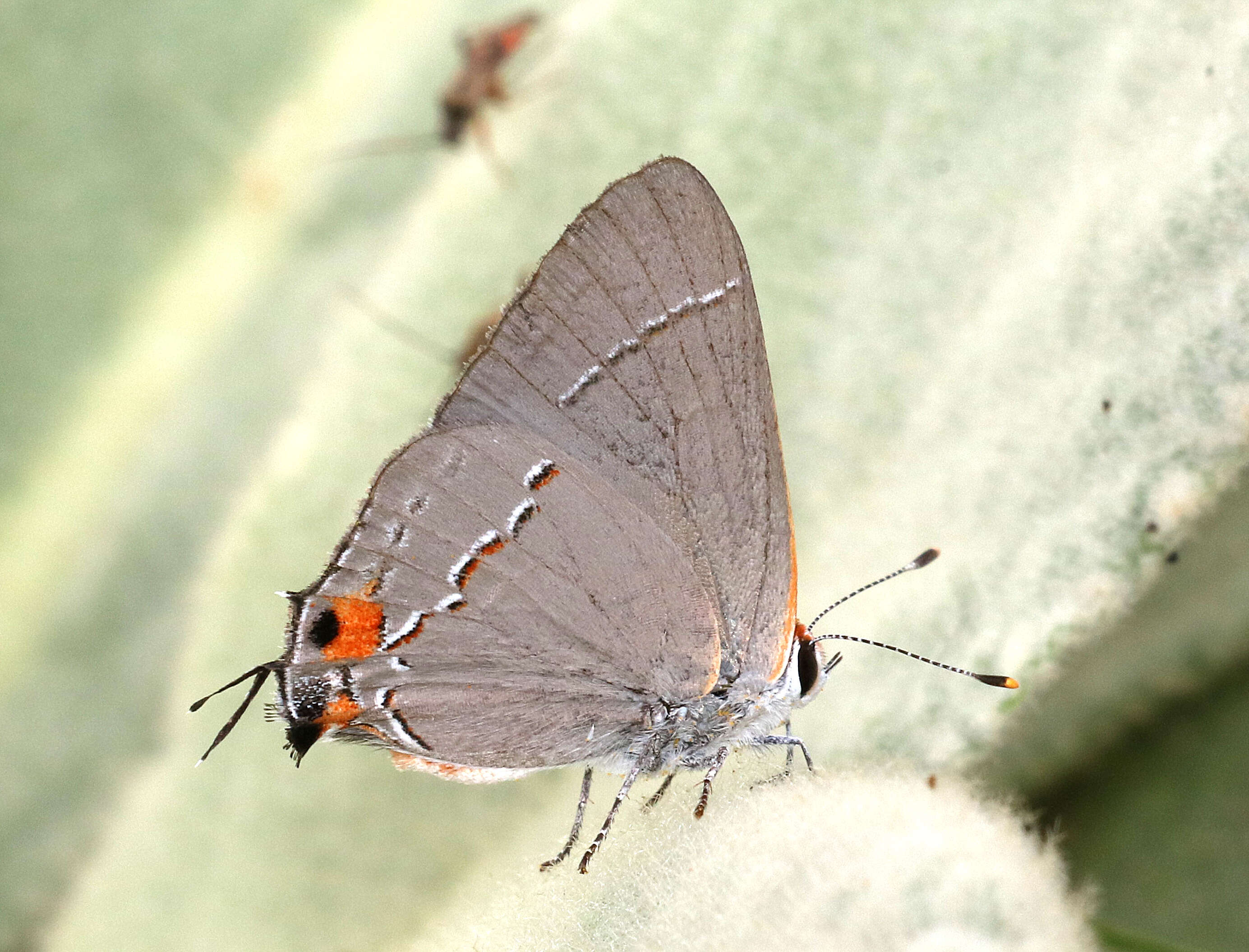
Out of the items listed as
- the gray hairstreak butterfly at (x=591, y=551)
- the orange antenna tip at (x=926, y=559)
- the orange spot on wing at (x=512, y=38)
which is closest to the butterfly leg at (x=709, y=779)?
the gray hairstreak butterfly at (x=591, y=551)

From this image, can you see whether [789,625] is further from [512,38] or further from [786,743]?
[512,38]

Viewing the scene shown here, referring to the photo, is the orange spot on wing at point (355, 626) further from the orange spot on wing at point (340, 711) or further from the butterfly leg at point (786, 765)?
the butterfly leg at point (786, 765)

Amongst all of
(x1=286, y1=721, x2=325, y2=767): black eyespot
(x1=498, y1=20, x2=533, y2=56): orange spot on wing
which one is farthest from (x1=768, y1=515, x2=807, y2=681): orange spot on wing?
(x1=498, y1=20, x2=533, y2=56): orange spot on wing

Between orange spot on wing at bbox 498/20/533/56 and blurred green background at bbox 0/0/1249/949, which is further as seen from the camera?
orange spot on wing at bbox 498/20/533/56

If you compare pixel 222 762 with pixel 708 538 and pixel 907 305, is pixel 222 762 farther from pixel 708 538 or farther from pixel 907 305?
pixel 907 305

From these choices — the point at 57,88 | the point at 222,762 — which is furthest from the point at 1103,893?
the point at 57,88

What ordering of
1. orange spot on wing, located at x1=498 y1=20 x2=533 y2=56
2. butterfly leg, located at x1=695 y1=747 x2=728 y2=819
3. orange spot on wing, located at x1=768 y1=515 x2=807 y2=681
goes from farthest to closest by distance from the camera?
orange spot on wing, located at x1=498 y1=20 x2=533 y2=56 → orange spot on wing, located at x1=768 y1=515 x2=807 y2=681 → butterfly leg, located at x1=695 y1=747 x2=728 y2=819

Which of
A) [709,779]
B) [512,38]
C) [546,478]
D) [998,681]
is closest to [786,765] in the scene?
[709,779]

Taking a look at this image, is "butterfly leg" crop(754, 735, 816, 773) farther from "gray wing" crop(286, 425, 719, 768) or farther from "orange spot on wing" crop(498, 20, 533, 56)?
"orange spot on wing" crop(498, 20, 533, 56)
